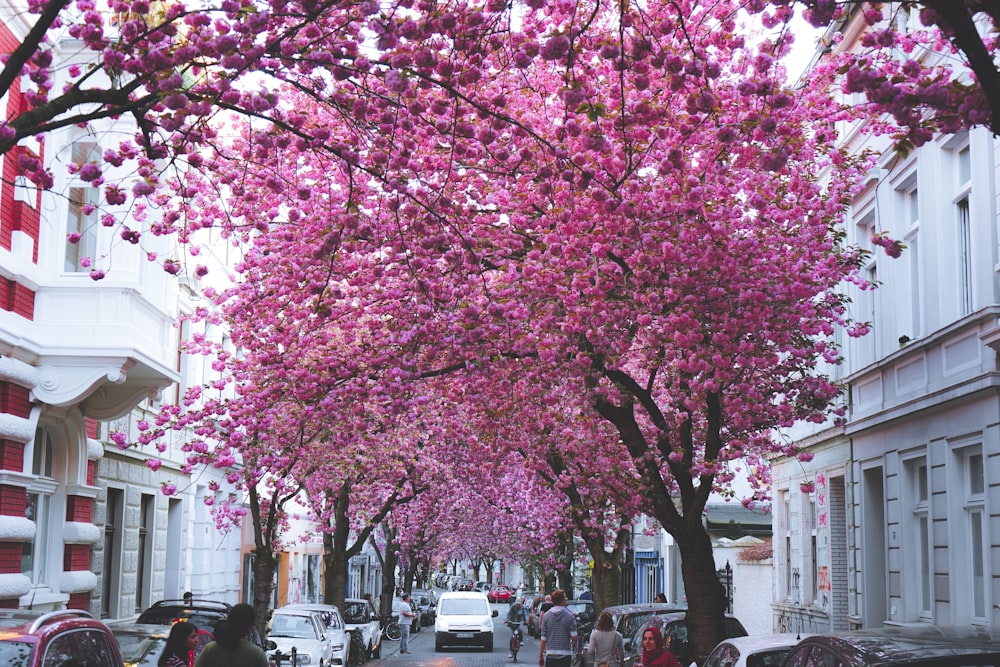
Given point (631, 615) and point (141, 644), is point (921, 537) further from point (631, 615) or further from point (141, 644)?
point (141, 644)

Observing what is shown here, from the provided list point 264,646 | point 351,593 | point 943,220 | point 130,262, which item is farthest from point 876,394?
point 351,593

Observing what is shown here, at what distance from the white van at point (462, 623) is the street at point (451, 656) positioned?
1.26ft

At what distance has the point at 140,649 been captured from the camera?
13.9 metres

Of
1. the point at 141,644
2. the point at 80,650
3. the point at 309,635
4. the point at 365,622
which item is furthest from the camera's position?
the point at 365,622

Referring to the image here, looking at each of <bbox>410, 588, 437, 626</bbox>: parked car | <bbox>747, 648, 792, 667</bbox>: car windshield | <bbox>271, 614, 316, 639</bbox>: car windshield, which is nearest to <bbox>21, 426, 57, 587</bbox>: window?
<bbox>271, 614, 316, 639</bbox>: car windshield

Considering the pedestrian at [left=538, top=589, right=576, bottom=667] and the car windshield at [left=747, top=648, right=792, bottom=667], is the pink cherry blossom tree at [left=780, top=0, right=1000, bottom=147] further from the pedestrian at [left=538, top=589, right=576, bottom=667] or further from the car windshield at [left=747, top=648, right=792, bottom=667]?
the pedestrian at [left=538, top=589, right=576, bottom=667]

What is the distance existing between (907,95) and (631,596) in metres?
45.6

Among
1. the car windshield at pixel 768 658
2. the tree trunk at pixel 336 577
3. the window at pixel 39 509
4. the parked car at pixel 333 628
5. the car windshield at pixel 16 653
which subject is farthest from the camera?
the tree trunk at pixel 336 577

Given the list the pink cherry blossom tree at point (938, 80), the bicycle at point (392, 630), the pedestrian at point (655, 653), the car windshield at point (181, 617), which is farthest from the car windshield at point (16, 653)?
the bicycle at point (392, 630)

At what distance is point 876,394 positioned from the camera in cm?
2086

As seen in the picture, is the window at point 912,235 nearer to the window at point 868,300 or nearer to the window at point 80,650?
the window at point 868,300

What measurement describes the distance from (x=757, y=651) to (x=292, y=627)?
14.4 m

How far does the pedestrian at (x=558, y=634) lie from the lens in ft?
65.8

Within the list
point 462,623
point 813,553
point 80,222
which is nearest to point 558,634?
point 813,553
